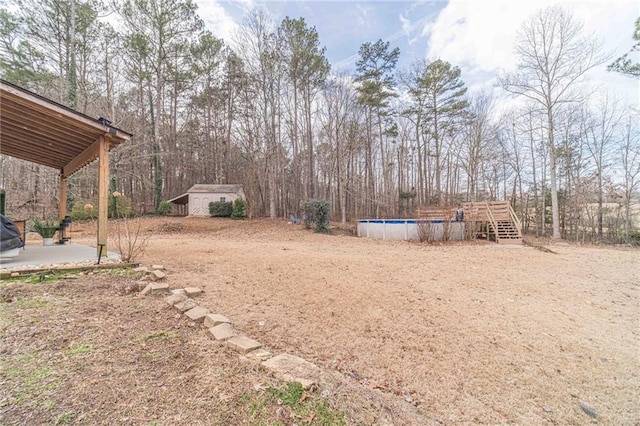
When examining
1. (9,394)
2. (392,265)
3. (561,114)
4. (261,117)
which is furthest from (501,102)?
(9,394)

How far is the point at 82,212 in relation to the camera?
1342 centimetres

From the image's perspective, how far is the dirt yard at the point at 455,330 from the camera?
1879mm

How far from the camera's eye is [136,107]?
17.8 m

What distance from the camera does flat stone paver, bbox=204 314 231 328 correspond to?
249 centimetres

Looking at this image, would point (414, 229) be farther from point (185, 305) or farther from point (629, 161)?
point (629, 161)

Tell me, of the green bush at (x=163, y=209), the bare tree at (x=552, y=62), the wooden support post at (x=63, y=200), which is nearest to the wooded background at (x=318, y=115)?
the bare tree at (x=552, y=62)

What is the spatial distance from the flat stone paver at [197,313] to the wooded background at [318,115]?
531 inches

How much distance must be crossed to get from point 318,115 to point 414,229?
1054 cm

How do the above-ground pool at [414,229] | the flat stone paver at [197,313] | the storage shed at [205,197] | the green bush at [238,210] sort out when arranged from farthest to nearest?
1. the storage shed at [205,197]
2. the green bush at [238,210]
3. the above-ground pool at [414,229]
4. the flat stone paver at [197,313]

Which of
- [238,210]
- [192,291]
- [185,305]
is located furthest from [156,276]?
[238,210]

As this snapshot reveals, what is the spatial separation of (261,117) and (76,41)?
368 inches

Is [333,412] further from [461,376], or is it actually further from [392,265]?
[392,265]

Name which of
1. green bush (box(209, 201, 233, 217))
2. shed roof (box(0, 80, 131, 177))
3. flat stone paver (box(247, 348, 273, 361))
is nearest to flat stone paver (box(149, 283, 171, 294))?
flat stone paver (box(247, 348, 273, 361))

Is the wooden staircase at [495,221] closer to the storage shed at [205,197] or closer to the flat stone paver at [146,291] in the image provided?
the flat stone paver at [146,291]
